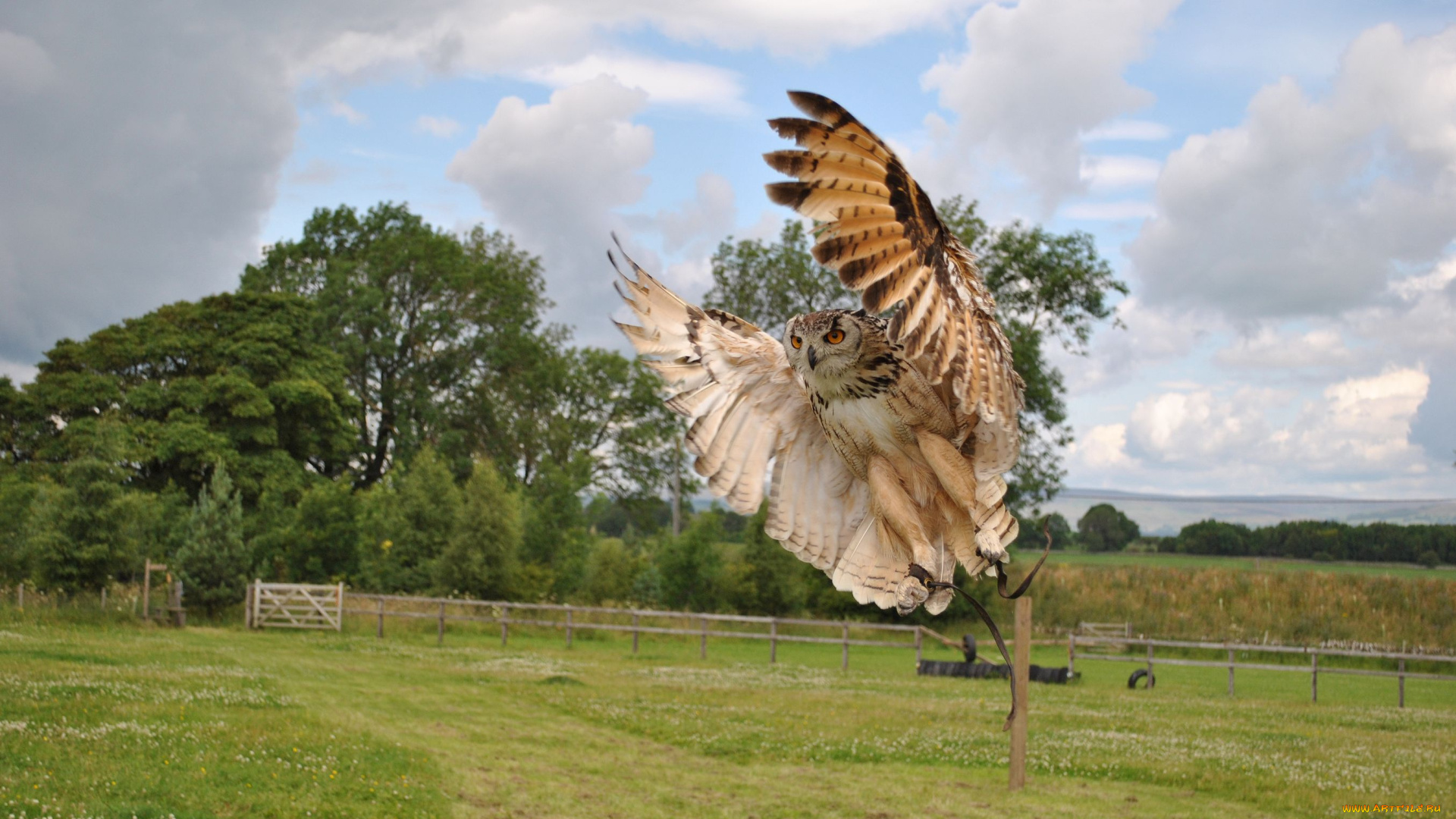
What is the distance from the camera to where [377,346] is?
114 feet

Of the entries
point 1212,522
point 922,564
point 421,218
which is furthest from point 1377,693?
point 421,218

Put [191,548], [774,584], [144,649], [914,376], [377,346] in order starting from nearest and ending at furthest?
[914,376]
[144,649]
[191,548]
[774,584]
[377,346]

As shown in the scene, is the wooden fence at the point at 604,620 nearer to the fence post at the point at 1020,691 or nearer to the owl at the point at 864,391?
the fence post at the point at 1020,691

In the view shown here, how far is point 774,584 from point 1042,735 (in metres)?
15.5

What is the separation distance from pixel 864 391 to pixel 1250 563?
115 feet

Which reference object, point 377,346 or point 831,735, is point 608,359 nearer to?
point 377,346

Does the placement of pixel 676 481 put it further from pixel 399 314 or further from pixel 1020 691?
pixel 1020 691

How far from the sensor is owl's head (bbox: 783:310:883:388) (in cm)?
312

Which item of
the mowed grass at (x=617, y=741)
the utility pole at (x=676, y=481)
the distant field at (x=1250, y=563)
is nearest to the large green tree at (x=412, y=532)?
the mowed grass at (x=617, y=741)

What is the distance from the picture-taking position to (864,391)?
315 centimetres

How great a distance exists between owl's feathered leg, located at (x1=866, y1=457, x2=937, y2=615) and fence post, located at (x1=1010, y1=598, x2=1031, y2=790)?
839mm

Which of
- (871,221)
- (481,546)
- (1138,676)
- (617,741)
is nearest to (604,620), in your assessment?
(481,546)

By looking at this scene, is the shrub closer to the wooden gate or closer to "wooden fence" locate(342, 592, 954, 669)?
the wooden gate

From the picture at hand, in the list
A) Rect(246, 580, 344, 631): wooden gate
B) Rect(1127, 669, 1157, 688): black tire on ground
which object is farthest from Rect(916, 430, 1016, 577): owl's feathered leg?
Rect(246, 580, 344, 631): wooden gate
